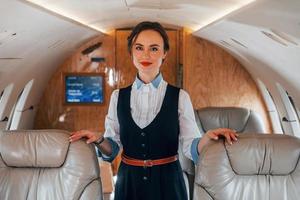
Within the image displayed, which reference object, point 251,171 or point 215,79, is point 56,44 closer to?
point 215,79

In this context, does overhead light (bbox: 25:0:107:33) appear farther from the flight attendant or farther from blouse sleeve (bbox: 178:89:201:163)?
blouse sleeve (bbox: 178:89:201:163)

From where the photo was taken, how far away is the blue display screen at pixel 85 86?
5.52m

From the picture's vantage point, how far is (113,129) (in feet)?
6.91

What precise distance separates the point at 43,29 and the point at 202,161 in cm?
187

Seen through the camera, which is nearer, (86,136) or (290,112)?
(86,136)

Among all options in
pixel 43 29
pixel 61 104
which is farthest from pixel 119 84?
pixel 43 29

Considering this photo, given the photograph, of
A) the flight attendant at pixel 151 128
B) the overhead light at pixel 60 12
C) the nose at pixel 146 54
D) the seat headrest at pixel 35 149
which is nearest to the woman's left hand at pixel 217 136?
the flight attendant at pixel 151 128

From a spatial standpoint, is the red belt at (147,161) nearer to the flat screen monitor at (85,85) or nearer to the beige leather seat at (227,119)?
the beige leather seat at (227,119)

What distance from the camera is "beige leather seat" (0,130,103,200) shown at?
214 centimetres

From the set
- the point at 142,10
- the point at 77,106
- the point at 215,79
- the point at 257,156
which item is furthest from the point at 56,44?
the point at 257,156

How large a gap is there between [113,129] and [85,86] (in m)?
3.51

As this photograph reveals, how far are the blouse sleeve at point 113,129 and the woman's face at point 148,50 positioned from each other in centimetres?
27

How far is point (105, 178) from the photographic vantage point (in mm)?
4191

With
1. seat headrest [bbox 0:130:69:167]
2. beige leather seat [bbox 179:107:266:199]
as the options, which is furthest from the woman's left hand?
beige leather seat [bbox 179:107:266:199]
